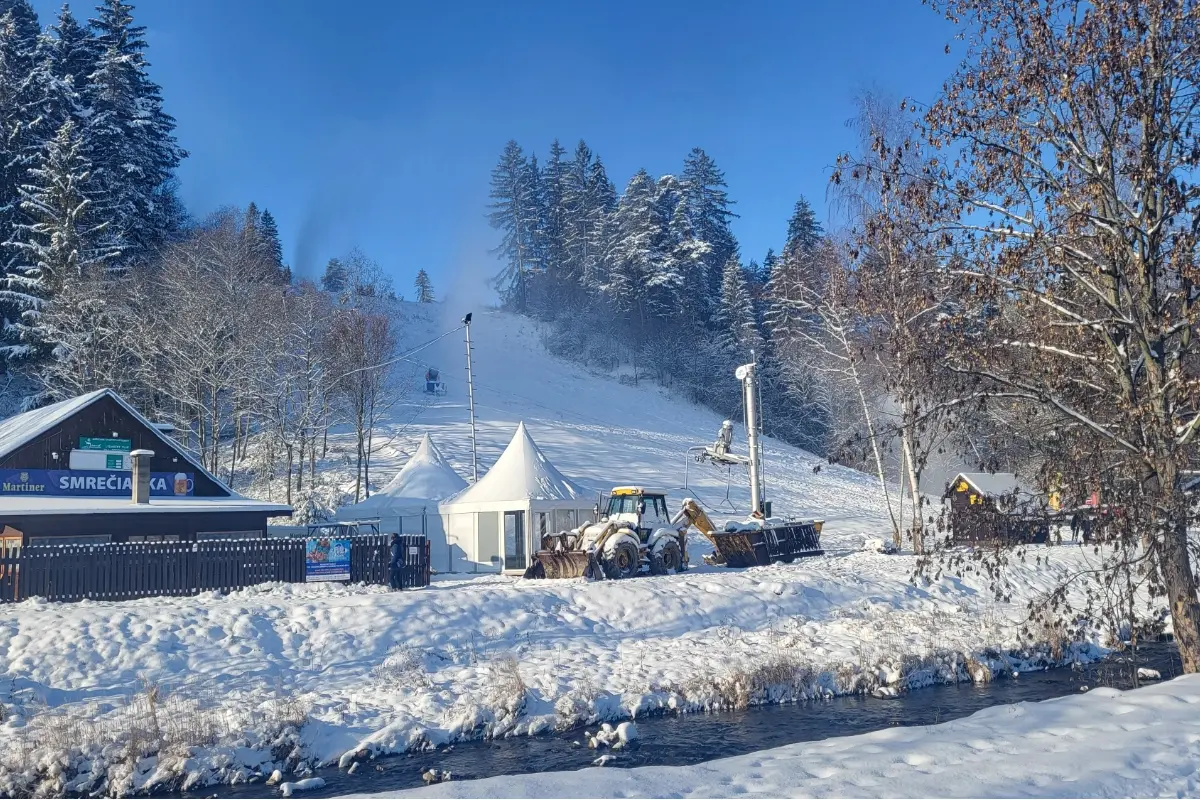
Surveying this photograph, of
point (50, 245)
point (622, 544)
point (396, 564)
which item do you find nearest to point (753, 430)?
point (622, 544)

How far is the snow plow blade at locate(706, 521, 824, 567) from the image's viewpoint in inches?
1040

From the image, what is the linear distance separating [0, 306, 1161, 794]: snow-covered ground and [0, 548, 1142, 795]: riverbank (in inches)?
1.5

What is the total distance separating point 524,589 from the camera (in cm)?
1936

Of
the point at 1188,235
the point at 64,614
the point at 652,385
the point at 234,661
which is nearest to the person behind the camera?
the point at 1188,235

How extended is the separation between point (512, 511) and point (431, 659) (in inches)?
482

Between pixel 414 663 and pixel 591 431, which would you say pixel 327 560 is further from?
pixel 591 431

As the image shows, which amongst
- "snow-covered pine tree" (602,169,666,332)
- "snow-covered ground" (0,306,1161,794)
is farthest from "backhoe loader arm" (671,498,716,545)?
"snow-covered pine tree" (602,169,666,332)

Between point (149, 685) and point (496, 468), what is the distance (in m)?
16.4

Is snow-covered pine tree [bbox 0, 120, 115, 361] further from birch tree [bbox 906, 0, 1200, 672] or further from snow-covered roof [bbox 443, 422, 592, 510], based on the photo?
birch tree [bbox 906, 0, 1200, 672]

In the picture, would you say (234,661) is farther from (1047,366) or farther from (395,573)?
(1047,366)

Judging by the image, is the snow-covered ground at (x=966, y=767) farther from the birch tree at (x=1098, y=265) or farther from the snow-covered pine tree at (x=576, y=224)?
the snow-covered pine tree at (x=576, y=224)

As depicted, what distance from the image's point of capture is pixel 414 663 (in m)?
15.1

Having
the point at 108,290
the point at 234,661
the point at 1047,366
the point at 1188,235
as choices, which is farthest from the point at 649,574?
the point at 108,290

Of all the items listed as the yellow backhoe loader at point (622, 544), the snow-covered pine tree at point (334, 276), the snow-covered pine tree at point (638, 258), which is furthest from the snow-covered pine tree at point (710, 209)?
the yellow backhoe loader at point (622, 544)
